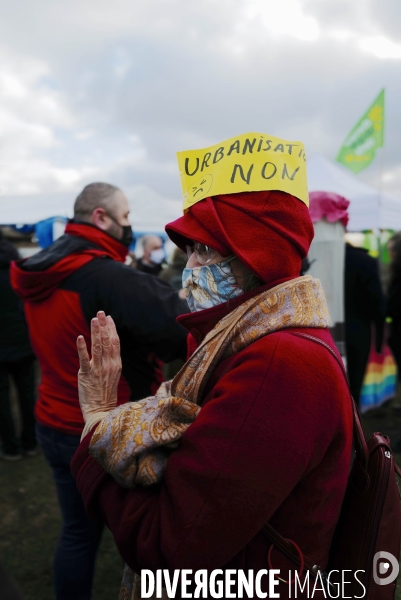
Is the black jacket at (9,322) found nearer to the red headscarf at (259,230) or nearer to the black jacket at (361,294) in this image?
the black jacket at (361,294)

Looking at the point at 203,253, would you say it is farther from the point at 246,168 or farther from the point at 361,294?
the point at 361,294

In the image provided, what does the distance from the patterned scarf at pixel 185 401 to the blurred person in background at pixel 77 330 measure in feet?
2.61

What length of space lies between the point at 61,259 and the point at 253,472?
1.37m

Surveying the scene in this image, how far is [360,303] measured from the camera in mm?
4621

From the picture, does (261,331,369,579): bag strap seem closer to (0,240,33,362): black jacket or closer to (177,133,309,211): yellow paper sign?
(177,133,309,211): yellow paper sign

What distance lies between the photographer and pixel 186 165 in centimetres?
137

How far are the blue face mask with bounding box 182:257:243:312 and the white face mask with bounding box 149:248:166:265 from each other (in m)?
5.43

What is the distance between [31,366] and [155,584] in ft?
11.6

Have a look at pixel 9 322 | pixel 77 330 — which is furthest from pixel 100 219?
pixel 9 322

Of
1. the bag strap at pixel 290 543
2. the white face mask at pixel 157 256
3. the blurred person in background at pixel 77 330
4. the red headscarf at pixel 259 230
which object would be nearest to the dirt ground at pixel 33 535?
the blurred person in background at pixel 77 330

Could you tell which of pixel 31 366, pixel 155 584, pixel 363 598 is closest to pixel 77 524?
pixel 155 584

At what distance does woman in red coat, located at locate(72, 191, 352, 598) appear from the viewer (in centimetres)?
94

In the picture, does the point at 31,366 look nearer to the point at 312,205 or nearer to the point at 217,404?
the point at 312,205

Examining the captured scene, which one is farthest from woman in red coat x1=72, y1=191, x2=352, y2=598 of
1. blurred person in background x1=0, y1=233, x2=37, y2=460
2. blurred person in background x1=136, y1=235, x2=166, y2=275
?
blurred person in background x1=136, y1=235, x2=166, y2=275
